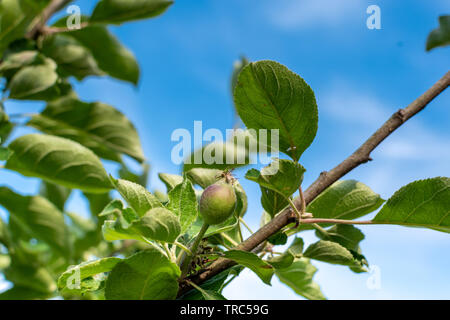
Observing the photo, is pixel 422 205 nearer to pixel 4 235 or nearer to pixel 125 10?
pixel 125 10

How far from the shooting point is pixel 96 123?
6.25 ft

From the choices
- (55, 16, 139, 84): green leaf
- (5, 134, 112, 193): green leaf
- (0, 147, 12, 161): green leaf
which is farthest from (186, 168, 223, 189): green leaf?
(55, 16, 139, 84): green leaf

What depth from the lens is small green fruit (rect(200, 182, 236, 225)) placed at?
2.18 ft

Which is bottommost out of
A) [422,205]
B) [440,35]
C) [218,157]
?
[422,205]

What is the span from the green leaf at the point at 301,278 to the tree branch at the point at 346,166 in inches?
13.4

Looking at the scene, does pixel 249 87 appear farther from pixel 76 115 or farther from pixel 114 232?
pixel 76 115

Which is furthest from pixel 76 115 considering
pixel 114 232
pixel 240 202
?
pixel 114 232

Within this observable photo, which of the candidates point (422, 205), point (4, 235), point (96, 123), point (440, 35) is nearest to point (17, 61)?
point (96, 123)

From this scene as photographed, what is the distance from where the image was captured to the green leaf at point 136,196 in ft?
2.16

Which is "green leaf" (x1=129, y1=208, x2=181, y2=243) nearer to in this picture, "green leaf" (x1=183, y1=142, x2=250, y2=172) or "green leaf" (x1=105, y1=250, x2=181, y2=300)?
"green leaf" (x1=105, y1=250, x2=181, y2=300)

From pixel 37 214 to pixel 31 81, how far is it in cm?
59

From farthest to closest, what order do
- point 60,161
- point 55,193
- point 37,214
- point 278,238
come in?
point 55,193 → point 37,214 → point 60,161 → point 278,238

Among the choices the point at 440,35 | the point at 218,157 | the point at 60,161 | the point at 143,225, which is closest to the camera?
the point at 143,225
